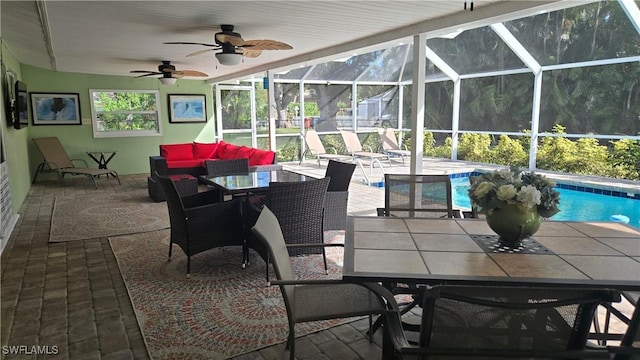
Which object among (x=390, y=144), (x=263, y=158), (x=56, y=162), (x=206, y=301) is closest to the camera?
(x=206, y=301)

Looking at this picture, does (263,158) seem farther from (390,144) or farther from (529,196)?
(529,196)

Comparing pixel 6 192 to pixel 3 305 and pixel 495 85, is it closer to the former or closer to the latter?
pixel 3 305

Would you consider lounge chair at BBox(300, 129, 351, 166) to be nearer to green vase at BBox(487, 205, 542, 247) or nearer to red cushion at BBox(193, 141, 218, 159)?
red cushion at BBox(193, 141, 218, 159)

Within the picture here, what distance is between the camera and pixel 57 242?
Result: 4254 millimetres

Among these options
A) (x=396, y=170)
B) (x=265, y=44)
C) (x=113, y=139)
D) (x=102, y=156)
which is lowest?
(x=396, y=170)

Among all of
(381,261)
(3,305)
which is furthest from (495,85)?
(3,305)

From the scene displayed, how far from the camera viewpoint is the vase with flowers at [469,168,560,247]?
178 cm

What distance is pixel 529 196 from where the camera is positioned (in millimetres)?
1745

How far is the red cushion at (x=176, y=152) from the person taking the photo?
7711 mm

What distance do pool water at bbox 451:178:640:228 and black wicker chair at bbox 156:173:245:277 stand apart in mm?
3464

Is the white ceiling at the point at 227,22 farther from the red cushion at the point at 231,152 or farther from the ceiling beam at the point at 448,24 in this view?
the red cushion at the point at 231,152

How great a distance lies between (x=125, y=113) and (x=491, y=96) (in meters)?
8.48

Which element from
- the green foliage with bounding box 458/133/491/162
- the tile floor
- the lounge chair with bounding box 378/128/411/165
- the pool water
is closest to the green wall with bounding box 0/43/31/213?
the tile floor

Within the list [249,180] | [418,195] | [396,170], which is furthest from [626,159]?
[249,180]
